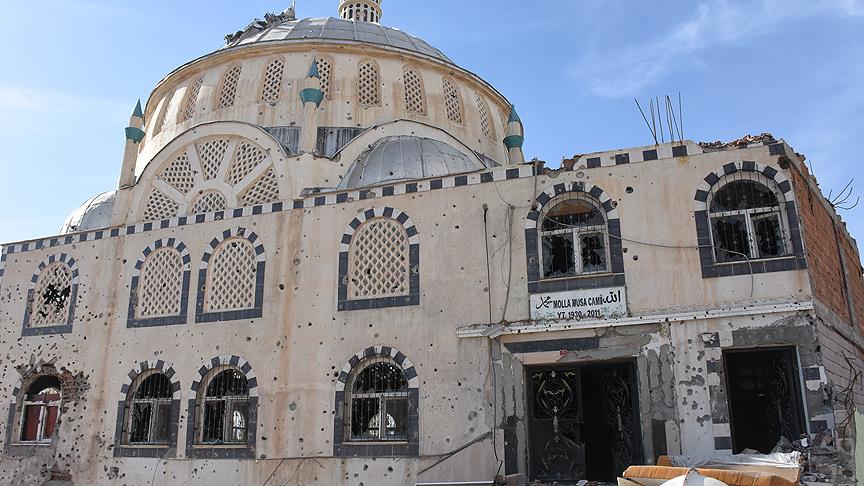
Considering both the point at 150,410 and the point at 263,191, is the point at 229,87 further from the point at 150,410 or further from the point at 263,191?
the point at 150,410

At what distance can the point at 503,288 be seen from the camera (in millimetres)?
12422

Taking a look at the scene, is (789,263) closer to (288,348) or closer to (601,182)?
(601,182)

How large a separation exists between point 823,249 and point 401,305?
740cm

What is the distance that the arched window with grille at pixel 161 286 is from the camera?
1509cm

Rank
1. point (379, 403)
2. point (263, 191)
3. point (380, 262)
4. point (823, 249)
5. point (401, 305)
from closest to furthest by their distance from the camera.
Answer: point (823, 249), point (379, 403), point (401, 305), point (380, 262), point (263, 191)

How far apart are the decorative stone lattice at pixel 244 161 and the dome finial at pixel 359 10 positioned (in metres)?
8.26

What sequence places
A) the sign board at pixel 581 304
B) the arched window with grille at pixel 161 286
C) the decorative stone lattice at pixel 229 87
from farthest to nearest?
1. the decorative stone lattice at pixel 229 87
2. the arched window with grille at pixel 161 286
3. the sign board at pixel 581 304

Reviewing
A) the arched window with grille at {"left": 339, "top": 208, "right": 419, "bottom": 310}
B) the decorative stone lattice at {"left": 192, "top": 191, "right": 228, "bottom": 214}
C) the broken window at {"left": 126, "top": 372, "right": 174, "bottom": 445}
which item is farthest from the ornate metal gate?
the decorative stone lattice at {"left": 192, "top": 191, "right": 228, "bottom": 214}

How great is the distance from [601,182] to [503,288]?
8.12 feet

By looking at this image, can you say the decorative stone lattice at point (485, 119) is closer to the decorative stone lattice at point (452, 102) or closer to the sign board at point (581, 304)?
the decorative stone lattice at point (452, 102)

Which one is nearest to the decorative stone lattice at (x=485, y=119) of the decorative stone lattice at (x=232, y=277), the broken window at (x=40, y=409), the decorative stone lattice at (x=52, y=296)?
the decorative stone lattice at (x=232, y=277)

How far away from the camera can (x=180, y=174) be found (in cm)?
1684

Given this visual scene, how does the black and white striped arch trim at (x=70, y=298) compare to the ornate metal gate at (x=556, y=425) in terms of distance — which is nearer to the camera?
the ornate metal gate at (x=556, y=425)

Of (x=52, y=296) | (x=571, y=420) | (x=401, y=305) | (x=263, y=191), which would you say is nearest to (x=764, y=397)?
(x=571, y=420)
